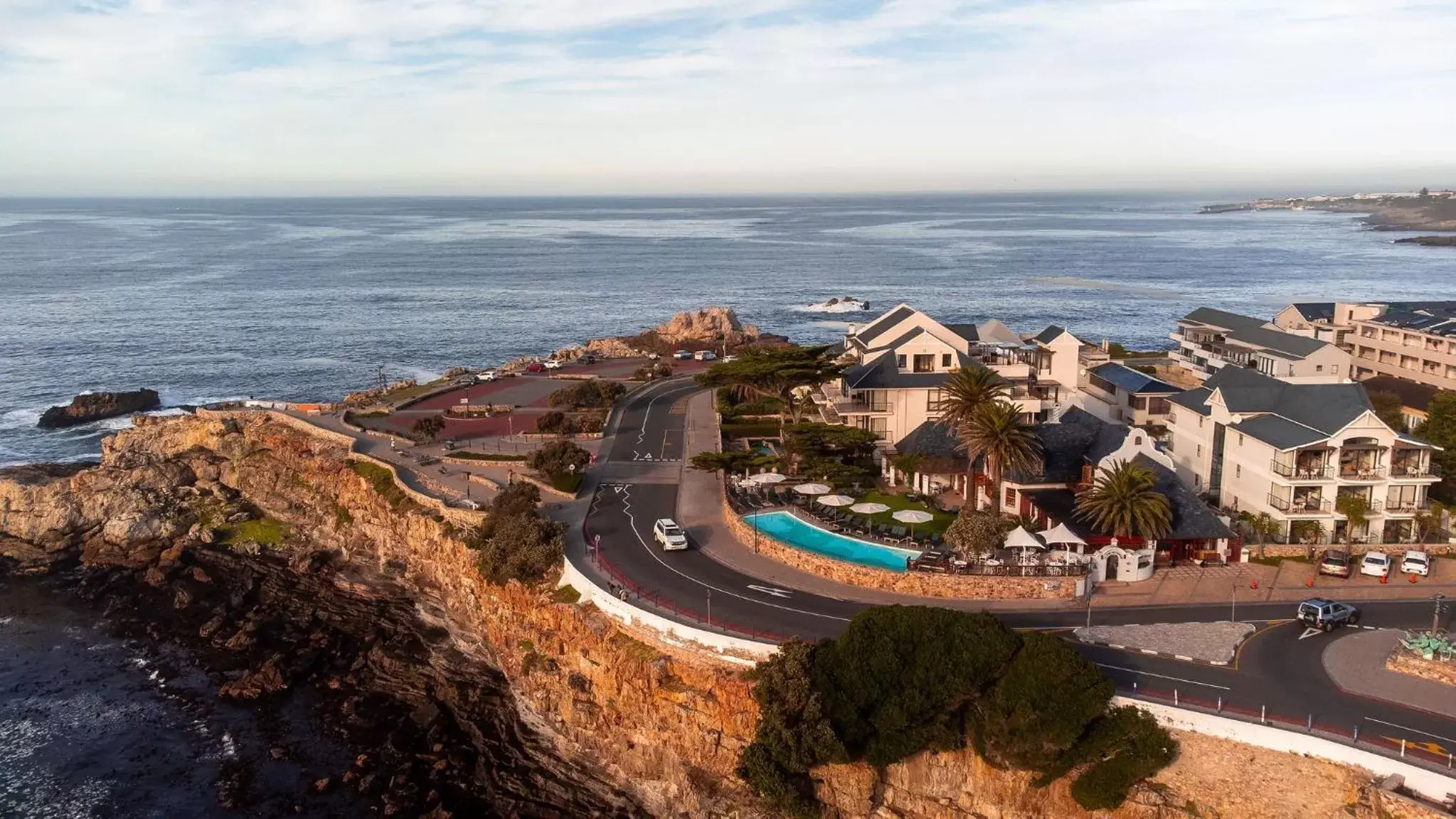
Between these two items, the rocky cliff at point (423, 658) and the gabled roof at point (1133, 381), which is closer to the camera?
the rocky cliff at point (423, 658)

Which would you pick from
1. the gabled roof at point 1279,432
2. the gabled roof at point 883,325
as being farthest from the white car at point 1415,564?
the gabled roof at point 883,325

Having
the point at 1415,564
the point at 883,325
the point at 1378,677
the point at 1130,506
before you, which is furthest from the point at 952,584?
the point at 883,325

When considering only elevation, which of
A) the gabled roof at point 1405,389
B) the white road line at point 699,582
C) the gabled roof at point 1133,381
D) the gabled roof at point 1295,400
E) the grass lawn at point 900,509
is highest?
the gabled roof at point 1295,400

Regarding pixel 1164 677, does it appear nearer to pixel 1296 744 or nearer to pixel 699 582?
pixel 1296 744

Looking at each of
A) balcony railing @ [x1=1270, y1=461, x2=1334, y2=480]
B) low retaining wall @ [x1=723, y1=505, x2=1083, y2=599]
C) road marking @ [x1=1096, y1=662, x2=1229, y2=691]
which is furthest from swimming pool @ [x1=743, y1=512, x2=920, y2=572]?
balcony railing @ [x1=1270, y1=461, x2=1334, y2=480]

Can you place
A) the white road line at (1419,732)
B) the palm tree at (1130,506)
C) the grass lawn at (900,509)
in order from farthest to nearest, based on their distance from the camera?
the grass lawn at (900,509) → the palm tree at (1130,506) → the white road line at (1419,732)

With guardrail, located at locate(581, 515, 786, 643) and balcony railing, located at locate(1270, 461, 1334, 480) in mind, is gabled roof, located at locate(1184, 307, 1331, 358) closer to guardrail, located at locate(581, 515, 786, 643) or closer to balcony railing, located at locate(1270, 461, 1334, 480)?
balcony railing, located at locate(1270, 461, 1334, 480)

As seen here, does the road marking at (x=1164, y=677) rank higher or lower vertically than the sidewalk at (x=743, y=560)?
lower

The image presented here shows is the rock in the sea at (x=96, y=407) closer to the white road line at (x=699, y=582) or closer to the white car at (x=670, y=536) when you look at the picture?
the white road line at (x=699, y=582)
